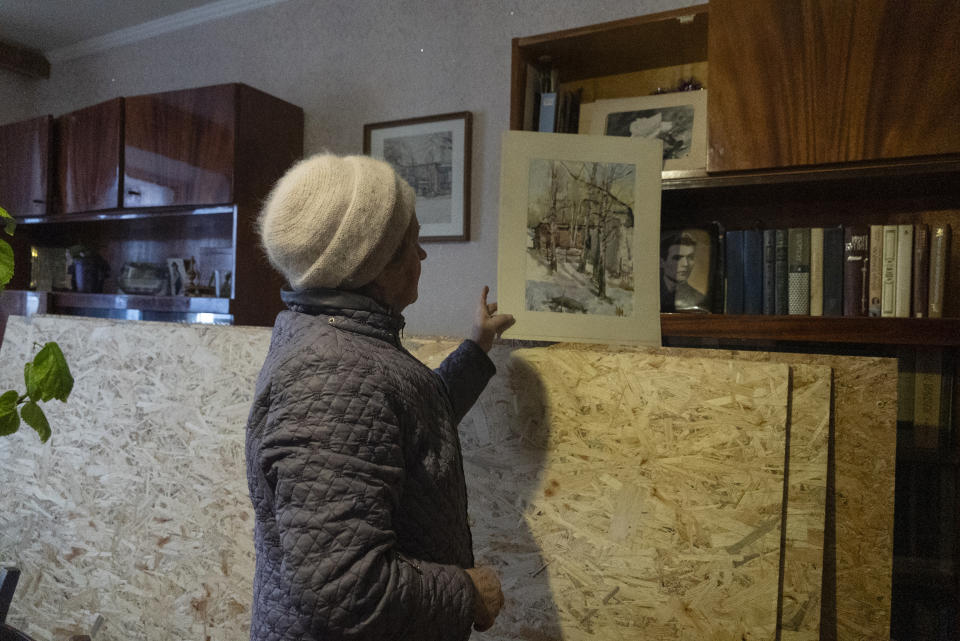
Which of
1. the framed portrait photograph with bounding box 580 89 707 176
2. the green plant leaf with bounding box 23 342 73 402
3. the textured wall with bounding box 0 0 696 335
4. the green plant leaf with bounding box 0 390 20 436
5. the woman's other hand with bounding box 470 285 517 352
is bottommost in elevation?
the green plant leaf with bounding box 0 390 20 436

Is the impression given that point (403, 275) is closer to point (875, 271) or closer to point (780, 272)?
point (780, 272)

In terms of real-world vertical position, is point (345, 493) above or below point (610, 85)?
below

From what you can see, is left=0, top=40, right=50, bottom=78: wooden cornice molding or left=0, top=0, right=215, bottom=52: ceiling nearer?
left=0, top=0, right=215, bottom=52: ceiling

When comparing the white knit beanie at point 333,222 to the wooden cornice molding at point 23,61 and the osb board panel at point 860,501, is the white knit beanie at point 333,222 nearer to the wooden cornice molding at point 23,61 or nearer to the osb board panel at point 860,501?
the osb board panel at point 860,501

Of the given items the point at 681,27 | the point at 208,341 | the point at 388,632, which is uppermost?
the point at 681,27

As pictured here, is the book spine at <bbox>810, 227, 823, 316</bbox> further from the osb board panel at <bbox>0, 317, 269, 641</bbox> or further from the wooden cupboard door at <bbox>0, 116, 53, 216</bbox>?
the wooden cupboard door at <bbox>0, 116, 53, 216</bbox>

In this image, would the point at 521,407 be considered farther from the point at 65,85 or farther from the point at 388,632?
the point at 65,85

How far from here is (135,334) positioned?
5.33ft

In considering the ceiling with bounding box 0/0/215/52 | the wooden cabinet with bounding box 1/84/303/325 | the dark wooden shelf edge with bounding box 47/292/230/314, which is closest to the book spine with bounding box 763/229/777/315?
the wooden cabinet with bounding box 1/84/303/325

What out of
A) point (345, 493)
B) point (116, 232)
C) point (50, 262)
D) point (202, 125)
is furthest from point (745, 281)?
point (50, 262)

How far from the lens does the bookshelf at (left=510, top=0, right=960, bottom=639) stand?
116 cm

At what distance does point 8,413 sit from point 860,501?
1.36 meters

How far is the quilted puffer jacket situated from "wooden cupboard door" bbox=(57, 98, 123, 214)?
2391mm

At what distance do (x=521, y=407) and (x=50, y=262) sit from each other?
135 inches
